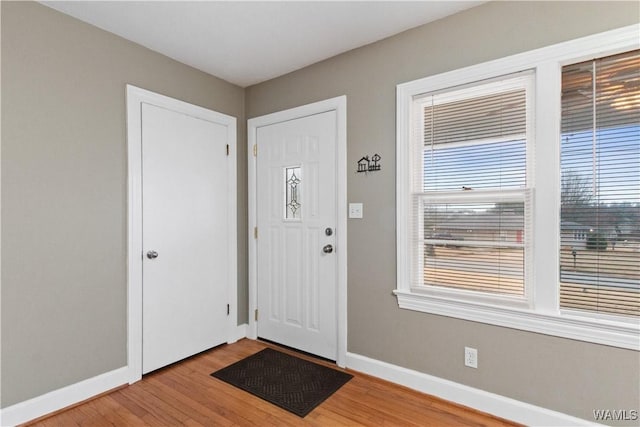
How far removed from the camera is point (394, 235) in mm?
2359

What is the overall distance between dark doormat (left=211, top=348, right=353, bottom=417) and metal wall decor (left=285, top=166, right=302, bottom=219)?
4.05 ft

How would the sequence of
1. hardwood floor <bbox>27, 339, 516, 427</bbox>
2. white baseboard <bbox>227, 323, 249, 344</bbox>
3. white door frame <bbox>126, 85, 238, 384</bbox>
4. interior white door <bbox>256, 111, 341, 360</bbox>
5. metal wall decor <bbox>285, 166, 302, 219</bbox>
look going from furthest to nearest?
white baseboard <bbox>227, 323, 249, 344</bbox> → metal wall decor <bbox>285, 166, 302, 219</bbox> → interior white door <bbox>256, 111, 341, 360</bbox> → white door frame <bbox>126, 85, 238, 384</bbox> → hardwood floor <bbox>27, 339, 516, 427</bbox>

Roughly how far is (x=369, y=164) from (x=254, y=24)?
4.13 feet

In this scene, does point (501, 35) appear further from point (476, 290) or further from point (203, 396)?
point (203, 396)

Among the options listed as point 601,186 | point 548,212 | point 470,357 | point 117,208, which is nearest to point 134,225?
point 117,208

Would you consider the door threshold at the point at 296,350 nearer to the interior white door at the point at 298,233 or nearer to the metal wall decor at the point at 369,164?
the interior white door at the point at 298,233

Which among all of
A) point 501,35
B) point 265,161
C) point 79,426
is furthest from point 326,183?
point 79,426

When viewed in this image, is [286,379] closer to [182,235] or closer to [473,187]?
[182,235]

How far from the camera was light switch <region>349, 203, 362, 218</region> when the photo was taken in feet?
8.29

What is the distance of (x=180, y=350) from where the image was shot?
2.70 meters

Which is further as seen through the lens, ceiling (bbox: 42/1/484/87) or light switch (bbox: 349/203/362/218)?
light switch (bbox: 349/203/362/218)

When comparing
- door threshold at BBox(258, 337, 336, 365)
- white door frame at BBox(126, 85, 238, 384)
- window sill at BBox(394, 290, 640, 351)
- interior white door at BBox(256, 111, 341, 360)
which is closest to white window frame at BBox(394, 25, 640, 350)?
window sill at BBox(394, 290, 640, 351)

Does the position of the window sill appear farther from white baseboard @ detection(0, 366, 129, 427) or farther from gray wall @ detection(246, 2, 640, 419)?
white baseboard @ detection(0, 366, 129, 427)

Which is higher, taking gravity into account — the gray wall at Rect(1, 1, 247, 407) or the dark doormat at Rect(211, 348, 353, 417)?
the gray wall at Rect(1, 1, 247, 407)
